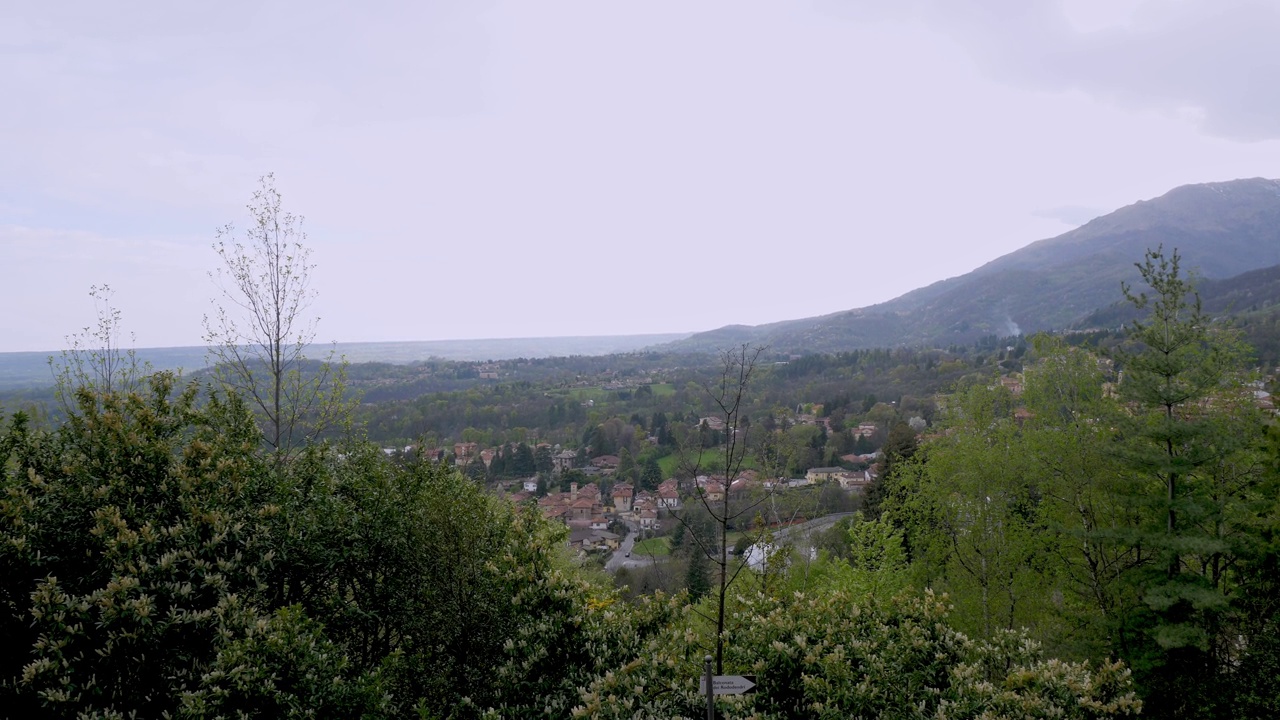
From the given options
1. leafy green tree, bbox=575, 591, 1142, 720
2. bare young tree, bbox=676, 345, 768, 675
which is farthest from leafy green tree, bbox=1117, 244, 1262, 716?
bare young tree, bbox=676, 345, 768, 675

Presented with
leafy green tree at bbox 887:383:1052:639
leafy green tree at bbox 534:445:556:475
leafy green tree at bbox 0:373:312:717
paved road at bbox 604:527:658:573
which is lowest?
paved road at bbox 604:527:658:573

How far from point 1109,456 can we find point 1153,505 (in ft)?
4.47

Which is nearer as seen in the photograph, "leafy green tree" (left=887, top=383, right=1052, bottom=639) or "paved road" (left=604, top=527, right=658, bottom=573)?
"leafy green tree" (left=887, top=383, right=1052, bottom=639)

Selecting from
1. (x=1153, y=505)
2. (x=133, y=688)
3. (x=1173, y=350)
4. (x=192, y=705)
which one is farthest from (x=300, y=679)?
(x=1173, y=350)

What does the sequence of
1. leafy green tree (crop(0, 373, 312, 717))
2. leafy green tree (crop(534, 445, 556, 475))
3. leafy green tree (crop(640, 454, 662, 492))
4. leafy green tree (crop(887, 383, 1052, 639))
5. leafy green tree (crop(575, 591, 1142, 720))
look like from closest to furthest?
leafy green tree (crop(0, 373, 312, 717))
leafy green tree (crop(575, 591, 1142, 720))
leafy green tree (crop(640, 454, 662, 492))
leafy green tree (crop(887, 383, 1052, 639))
leafy green tree (crop(534, 445, 556, 475))

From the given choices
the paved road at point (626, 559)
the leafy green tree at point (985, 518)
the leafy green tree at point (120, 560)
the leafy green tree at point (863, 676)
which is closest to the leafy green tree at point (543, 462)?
the paved road at point (626, 559)

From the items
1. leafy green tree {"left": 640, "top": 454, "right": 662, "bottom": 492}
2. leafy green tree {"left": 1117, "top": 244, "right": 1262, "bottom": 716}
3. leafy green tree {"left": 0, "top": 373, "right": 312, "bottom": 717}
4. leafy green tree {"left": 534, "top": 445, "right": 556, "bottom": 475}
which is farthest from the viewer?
leafy green tree {"left": 534, "top": 445, "right": 556, "bottom": 475}

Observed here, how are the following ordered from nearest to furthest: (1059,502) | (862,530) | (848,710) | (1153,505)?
(848,710)
(1153,505)
(1059,502)
(862,530)

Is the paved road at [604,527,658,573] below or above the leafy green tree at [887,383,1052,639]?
below

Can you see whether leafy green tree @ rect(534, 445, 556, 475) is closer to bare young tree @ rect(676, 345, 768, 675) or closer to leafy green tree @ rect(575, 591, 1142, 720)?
bare young tree @ rect(676, 345, 768, 675)

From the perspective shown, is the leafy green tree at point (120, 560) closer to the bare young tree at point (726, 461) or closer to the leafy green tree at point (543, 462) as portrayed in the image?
the bare young tree at point (726, 461)

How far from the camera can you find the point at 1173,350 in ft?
37.9

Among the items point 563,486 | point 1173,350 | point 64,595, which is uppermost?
point 1173,350

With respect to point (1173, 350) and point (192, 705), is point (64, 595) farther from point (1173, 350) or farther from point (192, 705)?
point (1173, 350)
